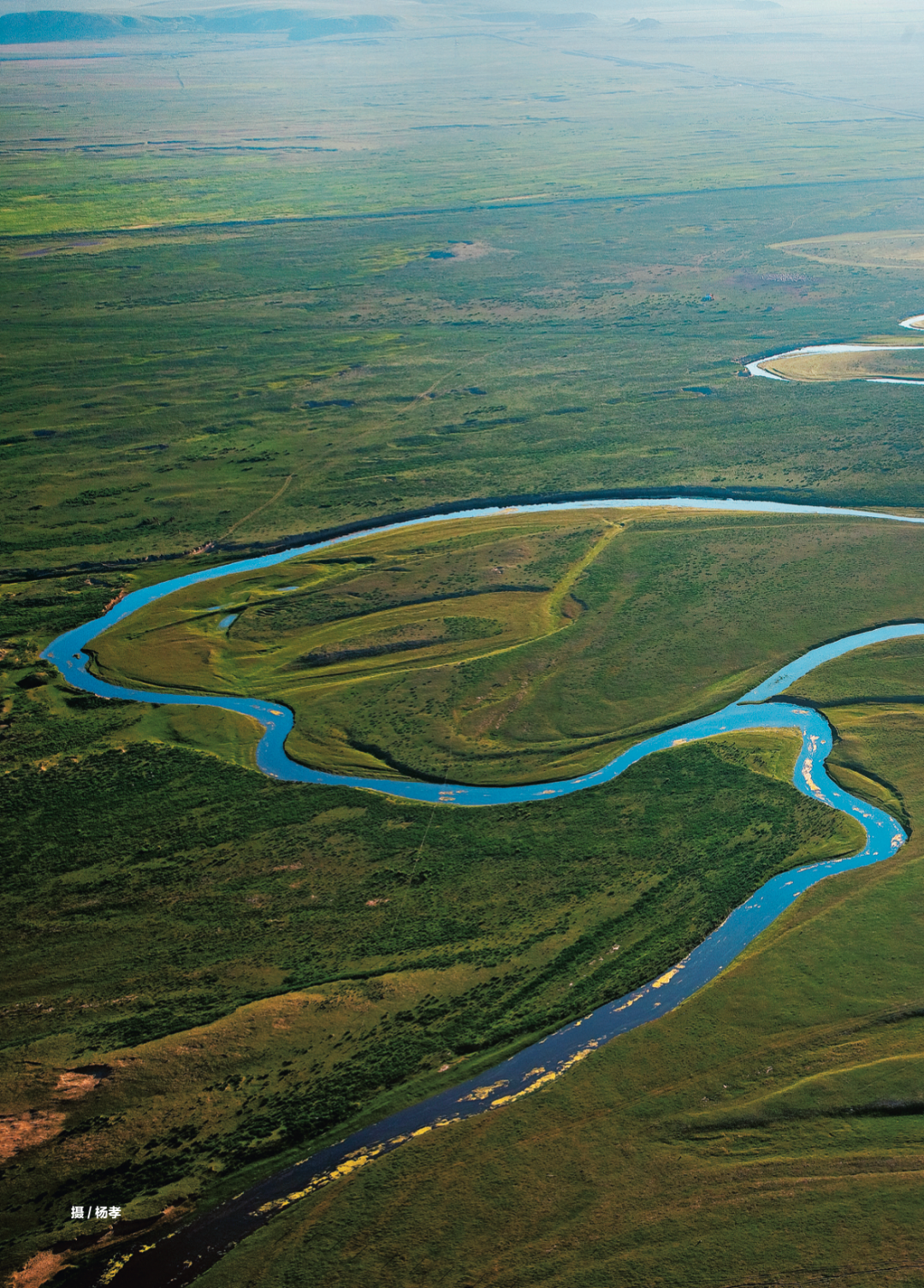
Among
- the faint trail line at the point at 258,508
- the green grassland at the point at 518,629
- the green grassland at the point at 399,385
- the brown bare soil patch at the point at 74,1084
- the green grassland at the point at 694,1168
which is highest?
the green grassland at the point at 399,385

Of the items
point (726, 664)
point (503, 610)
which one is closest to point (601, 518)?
point (503, 610)

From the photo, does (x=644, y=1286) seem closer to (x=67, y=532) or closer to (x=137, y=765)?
(x=137, y=765)

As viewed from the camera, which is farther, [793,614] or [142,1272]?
[793,614]

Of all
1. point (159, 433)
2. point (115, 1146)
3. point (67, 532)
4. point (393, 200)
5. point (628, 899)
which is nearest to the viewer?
point (115, 1146)

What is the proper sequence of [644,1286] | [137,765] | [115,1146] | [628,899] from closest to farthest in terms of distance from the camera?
[644,1286]
[115,1146]
[628,899]
[137,765]

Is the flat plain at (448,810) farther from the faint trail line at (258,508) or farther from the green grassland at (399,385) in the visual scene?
the green grassland at (399,385)

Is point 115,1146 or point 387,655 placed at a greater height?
point 387,655

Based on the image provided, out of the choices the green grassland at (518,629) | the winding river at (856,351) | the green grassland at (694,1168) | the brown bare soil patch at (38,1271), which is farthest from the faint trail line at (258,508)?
the winding river at (856,351)
